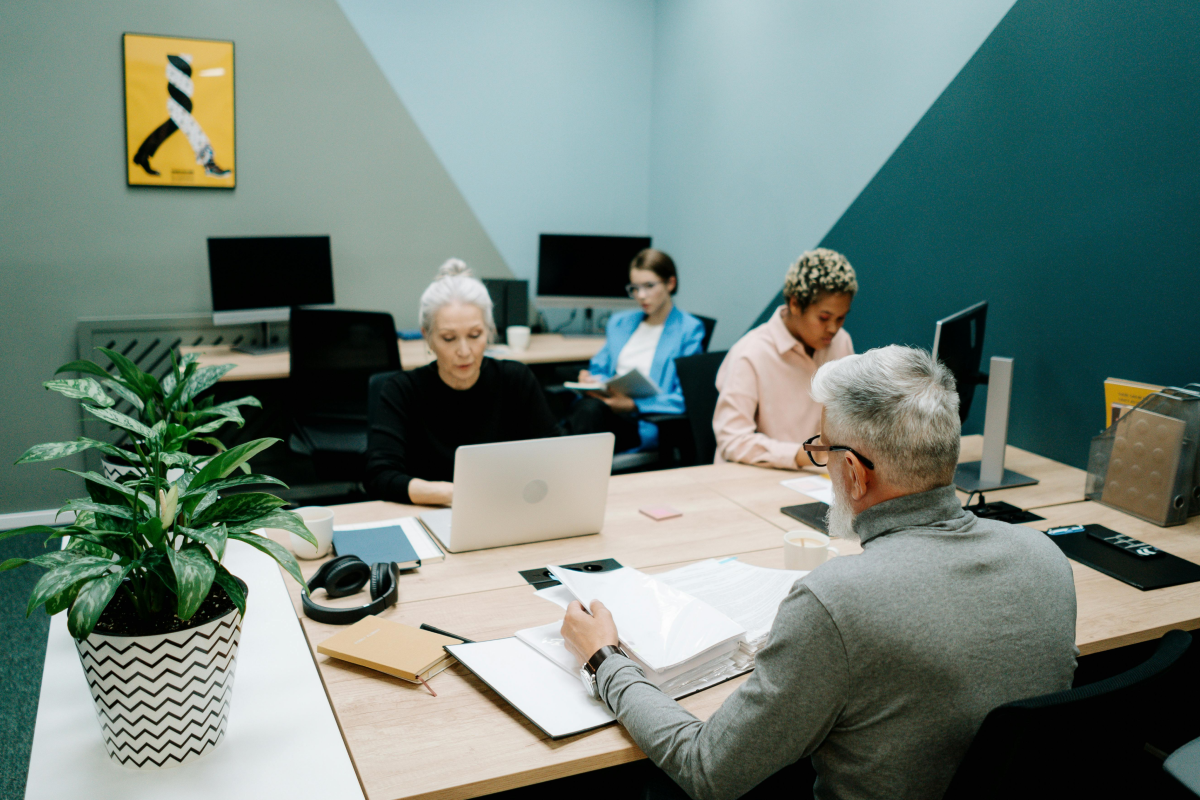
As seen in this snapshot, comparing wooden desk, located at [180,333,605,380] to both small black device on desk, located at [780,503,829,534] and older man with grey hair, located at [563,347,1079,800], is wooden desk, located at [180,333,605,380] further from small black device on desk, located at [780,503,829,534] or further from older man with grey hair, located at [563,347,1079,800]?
older man with grey hair, located at [563,347,1079,800]

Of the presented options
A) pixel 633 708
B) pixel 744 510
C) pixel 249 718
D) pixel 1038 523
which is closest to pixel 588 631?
pixel 633 708

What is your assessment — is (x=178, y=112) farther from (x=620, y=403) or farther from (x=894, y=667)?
(x=894, y=667)

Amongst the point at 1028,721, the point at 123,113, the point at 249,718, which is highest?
the point at 123,113

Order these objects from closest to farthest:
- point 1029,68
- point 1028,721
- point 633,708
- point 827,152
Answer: point 1028,721
point 633,708
point 1029,68
point 827,152

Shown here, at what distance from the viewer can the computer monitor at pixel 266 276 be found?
3.92m

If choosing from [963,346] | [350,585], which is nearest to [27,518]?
[350,585]

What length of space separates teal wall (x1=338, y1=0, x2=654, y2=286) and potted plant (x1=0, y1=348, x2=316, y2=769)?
367 cm

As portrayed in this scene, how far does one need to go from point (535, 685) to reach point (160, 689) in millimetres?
534

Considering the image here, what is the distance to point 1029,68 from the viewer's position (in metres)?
2.63

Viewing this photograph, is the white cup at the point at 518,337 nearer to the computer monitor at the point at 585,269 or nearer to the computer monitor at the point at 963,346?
the computer monitor at the point at 585,269

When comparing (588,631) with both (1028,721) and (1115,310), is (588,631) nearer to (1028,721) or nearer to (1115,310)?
(1028,721)

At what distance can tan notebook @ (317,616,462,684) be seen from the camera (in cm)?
133

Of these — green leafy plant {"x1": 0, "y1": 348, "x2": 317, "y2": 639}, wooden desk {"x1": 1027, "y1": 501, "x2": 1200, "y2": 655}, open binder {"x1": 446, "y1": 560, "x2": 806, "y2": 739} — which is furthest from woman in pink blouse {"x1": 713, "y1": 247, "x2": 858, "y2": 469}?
green leafy plant {"x1": 0, "y1": 348, "x2": 317, "y2": 639}

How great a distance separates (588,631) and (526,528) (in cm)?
54
